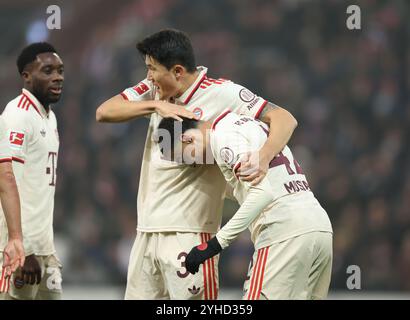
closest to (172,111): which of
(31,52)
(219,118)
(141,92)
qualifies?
(219,118)

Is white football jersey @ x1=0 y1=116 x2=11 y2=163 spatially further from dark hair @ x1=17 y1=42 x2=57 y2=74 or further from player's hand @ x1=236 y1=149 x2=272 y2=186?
player's hand @ x1=236 y1=149 x2=272 y2=186

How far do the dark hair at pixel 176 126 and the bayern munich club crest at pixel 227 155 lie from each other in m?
0.37

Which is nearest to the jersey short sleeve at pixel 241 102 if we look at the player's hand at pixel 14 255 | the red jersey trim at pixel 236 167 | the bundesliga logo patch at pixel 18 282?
the red jersey trim at pixel 236 167

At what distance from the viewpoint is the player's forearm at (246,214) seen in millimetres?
3619

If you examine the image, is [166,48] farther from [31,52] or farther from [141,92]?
[31,52]

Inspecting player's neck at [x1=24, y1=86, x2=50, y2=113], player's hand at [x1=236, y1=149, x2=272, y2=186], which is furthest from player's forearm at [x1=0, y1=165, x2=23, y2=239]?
player's hand at [x1=236, y1=149, x2=272, y2=186]

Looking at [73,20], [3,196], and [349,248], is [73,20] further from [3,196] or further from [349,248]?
[3,196]

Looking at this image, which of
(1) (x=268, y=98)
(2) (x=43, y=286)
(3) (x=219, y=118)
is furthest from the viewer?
(1) (x=268, y=98)

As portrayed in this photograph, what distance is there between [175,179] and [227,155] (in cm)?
49

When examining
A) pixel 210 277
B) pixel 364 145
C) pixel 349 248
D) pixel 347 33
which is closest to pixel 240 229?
pixel 210 277

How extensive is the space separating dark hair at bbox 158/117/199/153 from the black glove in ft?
2.16

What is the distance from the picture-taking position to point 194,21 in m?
10.0

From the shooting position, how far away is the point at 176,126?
13.3 feet

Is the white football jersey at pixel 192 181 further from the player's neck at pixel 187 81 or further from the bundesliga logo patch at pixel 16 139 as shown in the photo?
the bundesliga logo patch at pixel 16 139
